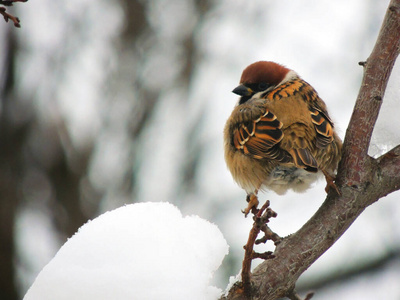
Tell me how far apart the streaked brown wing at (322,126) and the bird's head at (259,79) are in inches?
26.2

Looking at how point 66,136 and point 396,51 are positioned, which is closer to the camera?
point 396,51

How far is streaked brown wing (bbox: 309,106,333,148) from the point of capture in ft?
11.8

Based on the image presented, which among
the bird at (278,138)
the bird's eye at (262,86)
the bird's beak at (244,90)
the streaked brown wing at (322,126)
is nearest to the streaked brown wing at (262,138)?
the bird at (278,138)

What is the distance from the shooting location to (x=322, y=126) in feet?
12.3

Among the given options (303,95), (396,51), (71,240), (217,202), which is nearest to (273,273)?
(71,240)

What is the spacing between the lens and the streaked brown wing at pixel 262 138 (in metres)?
3.69

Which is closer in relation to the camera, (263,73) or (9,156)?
(263,73)

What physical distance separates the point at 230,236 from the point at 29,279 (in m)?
2.79

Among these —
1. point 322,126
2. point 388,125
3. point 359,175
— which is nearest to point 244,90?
point 322,126

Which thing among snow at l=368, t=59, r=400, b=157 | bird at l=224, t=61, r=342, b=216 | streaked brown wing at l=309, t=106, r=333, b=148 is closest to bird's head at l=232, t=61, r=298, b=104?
bird at l=224, t=61, r=342, b=216

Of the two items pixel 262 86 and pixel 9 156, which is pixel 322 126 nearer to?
pixel 262 86

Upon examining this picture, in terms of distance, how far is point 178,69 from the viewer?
8.90 meters

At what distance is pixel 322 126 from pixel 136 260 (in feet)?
6.75

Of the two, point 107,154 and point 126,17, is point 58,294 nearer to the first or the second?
point 107,154
